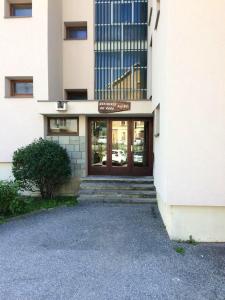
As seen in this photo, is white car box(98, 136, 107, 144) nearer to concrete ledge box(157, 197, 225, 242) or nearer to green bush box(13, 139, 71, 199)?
green bush box(13, 139, 71, 199)

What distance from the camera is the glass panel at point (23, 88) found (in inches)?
388

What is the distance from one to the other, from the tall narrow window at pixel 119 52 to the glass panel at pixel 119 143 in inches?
49.1

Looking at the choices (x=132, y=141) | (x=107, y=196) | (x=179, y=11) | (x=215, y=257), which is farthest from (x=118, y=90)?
(x=215, y=257)

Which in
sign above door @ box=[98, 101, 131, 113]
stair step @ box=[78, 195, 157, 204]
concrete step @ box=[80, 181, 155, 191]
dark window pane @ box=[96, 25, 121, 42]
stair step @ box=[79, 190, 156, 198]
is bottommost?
stair step @ box=[78, 195, 157, 204]

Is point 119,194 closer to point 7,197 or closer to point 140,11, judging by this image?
point 7,197

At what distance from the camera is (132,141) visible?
9992mm

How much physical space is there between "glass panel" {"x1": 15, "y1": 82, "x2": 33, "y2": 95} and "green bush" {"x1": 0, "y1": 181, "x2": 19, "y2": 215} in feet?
13.7

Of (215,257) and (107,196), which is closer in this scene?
(215,257)

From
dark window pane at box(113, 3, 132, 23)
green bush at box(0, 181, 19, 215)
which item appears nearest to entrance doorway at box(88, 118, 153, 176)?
green bush at box(0, 181, 19, 215)

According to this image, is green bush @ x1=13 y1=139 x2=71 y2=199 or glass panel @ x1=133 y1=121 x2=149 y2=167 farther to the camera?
glass panel @ x1=133 y1=121 x2=149 y2=167

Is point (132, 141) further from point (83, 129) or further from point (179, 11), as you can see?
point (179, 11)

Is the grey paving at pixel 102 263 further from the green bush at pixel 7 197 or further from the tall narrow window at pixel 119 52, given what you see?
the tall narrow window at pixel 119 52

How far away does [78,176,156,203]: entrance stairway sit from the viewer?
27.0 ft

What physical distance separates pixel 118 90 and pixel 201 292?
8278 millimetres
